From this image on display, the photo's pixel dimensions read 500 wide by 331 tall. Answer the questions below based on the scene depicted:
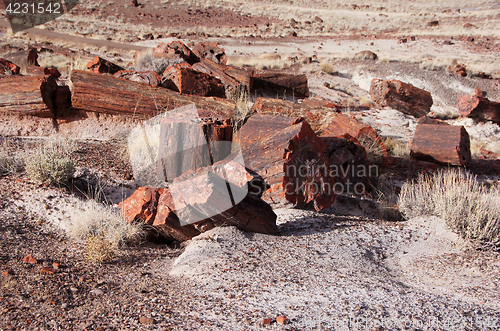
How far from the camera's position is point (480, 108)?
1131cm

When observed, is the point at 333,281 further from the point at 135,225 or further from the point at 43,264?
the point at 43,264

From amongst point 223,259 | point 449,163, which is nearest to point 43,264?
point 223,259

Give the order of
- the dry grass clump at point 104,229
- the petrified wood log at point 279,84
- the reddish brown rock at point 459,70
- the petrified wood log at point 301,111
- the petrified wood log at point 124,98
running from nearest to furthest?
1. the dry grass clump at point 104,229
2. the petrified wood log at point 124,98
3. the petrified wood log at point 301,111
4. the petrified wood log at point 279,84
5. the reddish brown rock at point 459,70

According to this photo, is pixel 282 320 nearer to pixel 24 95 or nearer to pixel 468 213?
pixel 468 213

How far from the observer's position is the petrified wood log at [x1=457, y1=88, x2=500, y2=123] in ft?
36.8

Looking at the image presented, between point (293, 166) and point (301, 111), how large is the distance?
3375mm

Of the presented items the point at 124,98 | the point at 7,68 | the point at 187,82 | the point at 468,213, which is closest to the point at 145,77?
the point at 187,82

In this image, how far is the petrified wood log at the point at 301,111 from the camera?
7453mm

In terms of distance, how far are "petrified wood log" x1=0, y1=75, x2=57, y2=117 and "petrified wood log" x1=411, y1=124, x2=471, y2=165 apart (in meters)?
7.95

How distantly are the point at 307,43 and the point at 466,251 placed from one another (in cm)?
2333

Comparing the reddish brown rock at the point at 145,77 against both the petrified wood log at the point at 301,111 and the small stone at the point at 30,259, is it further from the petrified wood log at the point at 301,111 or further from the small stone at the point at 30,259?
the small stone at the point at 30,259

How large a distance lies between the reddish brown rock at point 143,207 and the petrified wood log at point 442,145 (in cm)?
654

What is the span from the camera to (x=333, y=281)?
10.2 feet

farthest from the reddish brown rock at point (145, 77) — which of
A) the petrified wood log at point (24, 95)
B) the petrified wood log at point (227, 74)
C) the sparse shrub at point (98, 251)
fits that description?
the sparse shrub at point (98, 251)
